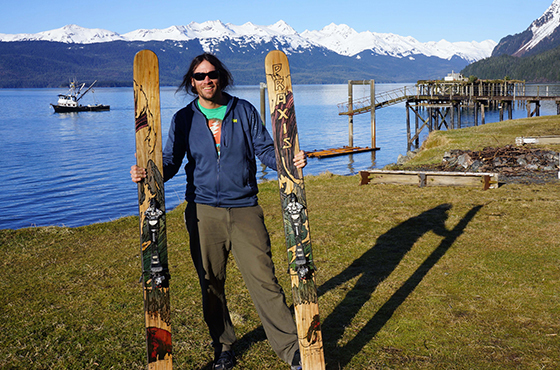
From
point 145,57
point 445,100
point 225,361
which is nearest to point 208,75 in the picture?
point 145,57

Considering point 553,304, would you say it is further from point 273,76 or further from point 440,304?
point 273,76

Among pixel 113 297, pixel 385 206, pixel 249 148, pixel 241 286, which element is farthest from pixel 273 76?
pixel 385 206

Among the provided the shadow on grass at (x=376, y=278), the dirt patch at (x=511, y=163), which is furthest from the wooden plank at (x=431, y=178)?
the shadow on grass at (x=376, y=278)

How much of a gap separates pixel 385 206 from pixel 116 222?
5.75 meters

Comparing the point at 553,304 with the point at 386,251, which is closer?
the point at 553,304

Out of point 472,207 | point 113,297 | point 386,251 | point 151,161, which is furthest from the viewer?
point 472,207

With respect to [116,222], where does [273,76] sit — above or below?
above

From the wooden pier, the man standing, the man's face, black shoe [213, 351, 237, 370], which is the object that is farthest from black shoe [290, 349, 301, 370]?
the wooden pier

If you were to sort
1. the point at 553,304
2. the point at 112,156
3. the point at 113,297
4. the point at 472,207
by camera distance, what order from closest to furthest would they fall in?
the point at 553,304 < the point at 113,297 < the point at 472,207 < the point at 112,156

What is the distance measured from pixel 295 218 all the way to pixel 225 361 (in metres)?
1.40

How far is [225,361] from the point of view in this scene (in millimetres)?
4070

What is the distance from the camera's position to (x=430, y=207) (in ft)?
32.7

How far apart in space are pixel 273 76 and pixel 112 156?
1632 inches

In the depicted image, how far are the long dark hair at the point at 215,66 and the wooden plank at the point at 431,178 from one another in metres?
8.92
